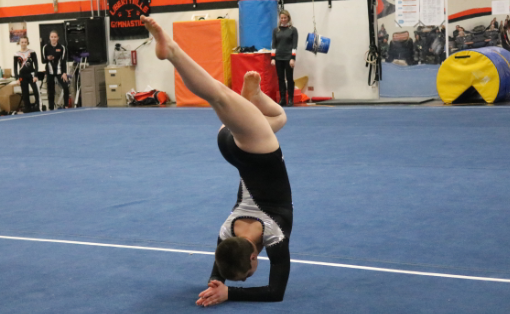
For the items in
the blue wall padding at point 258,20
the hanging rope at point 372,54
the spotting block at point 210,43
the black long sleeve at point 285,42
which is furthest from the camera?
the spotting block at point 210,43

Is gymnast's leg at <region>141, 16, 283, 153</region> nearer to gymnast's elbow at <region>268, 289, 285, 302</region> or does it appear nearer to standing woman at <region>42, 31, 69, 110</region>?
gymnast's elbow at <region>268, 289, 285, 302</region>

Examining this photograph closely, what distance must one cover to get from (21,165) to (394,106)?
681cm

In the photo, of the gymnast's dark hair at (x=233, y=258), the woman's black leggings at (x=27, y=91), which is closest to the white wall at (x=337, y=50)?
the woman's black leggings at (x=27, y=91)

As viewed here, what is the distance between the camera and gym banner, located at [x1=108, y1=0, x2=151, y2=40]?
15.2m

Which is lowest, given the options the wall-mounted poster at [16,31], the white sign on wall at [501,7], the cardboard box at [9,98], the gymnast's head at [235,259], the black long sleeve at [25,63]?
the gymnast's head at [235,259]

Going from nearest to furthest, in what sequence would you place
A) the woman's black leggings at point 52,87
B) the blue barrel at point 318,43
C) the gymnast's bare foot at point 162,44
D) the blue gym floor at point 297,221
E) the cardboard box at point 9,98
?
1. the gymnast's bare foot at point 162,44
2. the blue gym floor at point 297,221
3. the blue barrel at point 318,43
4. the cardboard box at point 9,98
5. the woman's black leggings at point 52,87

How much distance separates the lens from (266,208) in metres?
3.20

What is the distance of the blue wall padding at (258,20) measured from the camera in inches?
523

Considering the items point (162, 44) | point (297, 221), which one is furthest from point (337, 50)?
point (162, 44)

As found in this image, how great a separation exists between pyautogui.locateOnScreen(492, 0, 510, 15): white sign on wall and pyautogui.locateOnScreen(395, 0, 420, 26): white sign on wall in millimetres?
1378

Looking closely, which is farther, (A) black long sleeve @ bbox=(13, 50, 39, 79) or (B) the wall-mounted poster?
(B) the wall-mounted poster

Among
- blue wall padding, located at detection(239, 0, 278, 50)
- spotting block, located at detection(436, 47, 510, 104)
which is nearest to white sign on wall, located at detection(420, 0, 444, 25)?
spotting block, located at detection(436, 47, 510, 104)

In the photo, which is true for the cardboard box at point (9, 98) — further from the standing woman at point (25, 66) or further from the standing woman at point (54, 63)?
the standing woman at point (54, 63)

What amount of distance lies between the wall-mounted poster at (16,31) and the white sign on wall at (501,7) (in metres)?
11.2
